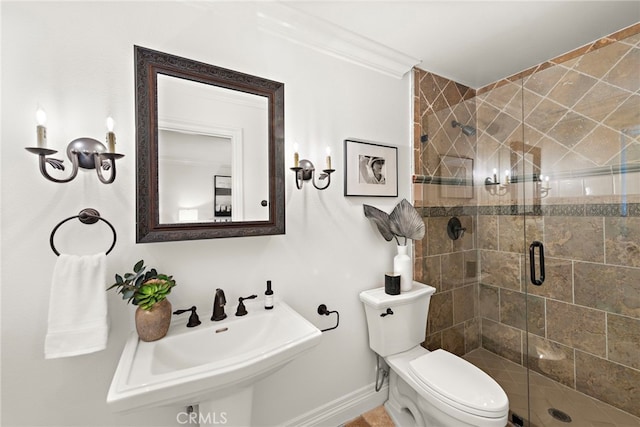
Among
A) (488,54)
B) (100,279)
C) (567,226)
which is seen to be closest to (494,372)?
(567,226)

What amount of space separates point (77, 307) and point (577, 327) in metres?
2.61

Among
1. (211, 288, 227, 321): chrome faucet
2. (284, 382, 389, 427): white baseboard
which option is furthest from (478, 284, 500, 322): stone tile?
(211, 288, 227, 321): chrome faucet

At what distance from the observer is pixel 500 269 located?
193 centimetres

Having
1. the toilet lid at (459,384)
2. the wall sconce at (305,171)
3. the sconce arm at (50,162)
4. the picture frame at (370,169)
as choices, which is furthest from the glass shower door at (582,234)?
the sconce arm at (50,162)

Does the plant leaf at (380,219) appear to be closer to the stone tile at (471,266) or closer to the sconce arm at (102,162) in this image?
the stone tile at (471,266)

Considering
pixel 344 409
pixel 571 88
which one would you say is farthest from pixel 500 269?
pixel 344 409

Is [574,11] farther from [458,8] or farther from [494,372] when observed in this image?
[494,372]

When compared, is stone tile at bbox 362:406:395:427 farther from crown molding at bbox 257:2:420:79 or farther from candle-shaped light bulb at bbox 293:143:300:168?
crown molding at bbox 257:2:420:79

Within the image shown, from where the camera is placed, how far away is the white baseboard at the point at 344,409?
1.46 m

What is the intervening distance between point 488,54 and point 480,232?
4.17 feet

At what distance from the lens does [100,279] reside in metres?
0.93

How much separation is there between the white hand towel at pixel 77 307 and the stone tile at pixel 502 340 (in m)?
2.33

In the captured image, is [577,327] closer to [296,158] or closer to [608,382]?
[608,382]

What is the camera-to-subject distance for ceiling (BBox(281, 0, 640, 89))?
52.4 inches
